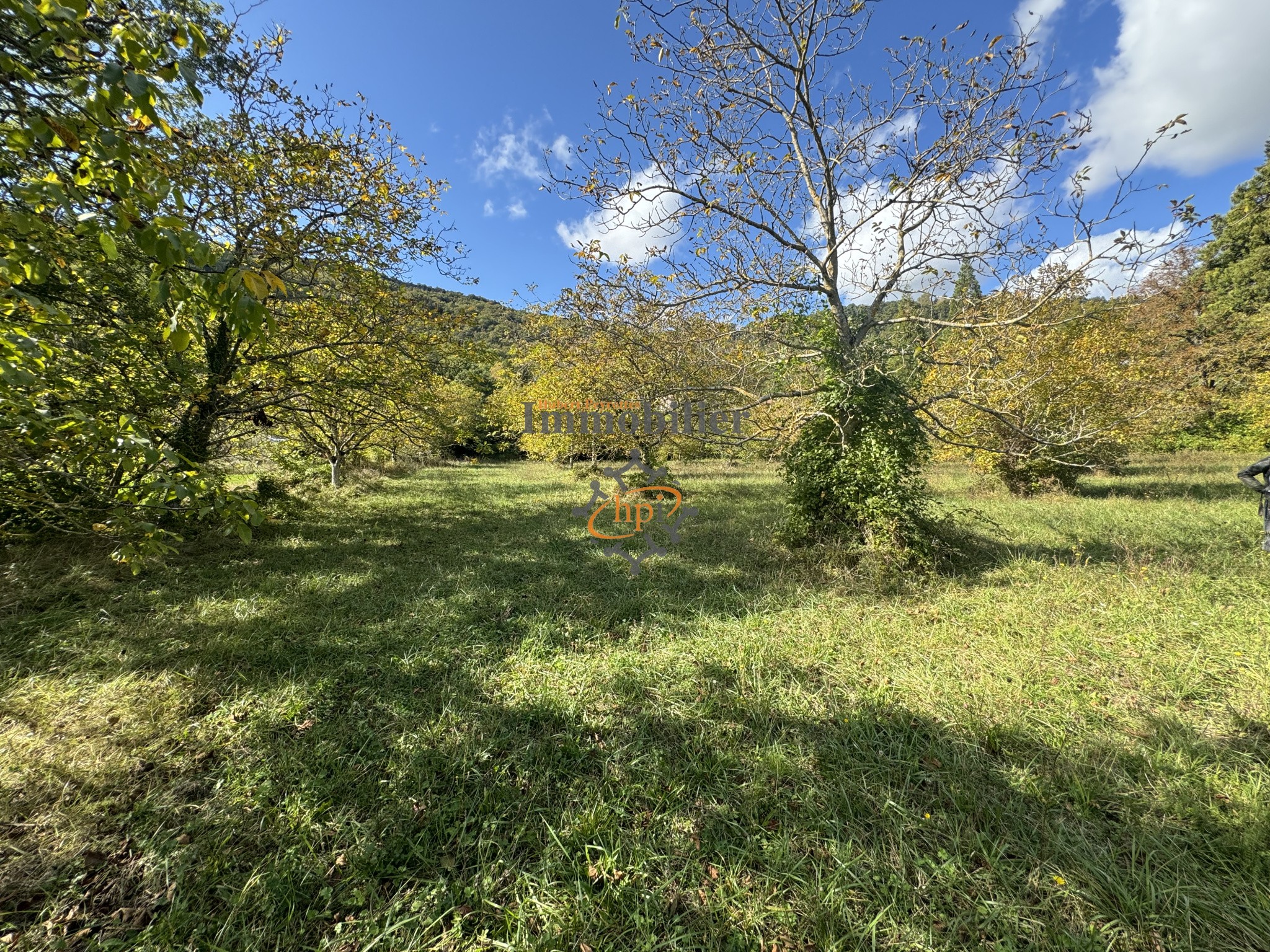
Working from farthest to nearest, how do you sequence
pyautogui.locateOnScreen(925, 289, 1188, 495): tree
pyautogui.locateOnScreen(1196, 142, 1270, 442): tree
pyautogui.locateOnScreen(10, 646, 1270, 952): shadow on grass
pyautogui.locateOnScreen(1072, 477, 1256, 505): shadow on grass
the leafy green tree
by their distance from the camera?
the leafy green tree, pyautogui.locateOnScreen(1196, 142, 1270, 442): tree, pyautogui.locateOnScreen(1072, 477, 1256, 505): shadow on grass, pyautogui.locateOnScreen(925, 289, 1188, 495): tree, pyautogui.locateOnScreen(10, 646, 1270, 952): shadow on grass

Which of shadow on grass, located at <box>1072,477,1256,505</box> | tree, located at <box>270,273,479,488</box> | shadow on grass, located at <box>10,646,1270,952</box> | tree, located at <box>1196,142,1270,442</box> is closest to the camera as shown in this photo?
shadow on grass, located at <box>10,646,1270,952</box>

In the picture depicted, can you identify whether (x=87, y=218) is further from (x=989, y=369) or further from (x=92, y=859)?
(x=989, y=369)

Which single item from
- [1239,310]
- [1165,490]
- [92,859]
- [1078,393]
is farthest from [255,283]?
[1239,310]

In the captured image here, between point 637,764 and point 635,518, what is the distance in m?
6.02

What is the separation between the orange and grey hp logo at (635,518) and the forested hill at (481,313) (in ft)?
10.4

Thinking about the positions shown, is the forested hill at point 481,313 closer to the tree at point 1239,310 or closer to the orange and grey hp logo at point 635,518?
the orange and grey hp logo at point 635,518

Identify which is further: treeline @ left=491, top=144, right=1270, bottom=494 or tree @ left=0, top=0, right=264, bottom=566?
treeline @ left=491, top=144, right=1270, bottom=494

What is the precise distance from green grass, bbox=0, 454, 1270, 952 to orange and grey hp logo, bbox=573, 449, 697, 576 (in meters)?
1.74

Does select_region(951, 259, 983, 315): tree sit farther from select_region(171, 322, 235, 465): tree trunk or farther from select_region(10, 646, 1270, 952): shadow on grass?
select_region(171, 322, 235, 465): tree trunk

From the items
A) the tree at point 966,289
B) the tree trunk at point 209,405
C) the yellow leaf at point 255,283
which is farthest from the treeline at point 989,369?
the tree trunk at point 209,405

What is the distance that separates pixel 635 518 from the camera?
8430 millimetres

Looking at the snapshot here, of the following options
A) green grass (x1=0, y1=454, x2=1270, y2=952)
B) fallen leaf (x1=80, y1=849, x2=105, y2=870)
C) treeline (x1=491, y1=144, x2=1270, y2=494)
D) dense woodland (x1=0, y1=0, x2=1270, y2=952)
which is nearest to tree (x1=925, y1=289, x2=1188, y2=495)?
treeline (x1=491, y1=144, x2=1270, y2=494)

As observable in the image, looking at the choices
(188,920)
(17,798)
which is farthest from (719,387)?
(17,798)

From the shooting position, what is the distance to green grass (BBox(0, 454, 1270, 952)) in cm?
172
